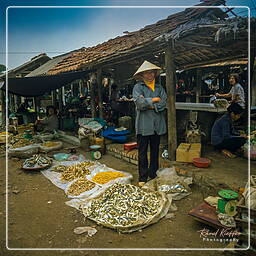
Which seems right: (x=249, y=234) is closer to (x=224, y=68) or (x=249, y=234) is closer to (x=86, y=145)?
(x=86, y=145)

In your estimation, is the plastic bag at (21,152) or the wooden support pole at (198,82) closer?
the plastic bag at (21,152)

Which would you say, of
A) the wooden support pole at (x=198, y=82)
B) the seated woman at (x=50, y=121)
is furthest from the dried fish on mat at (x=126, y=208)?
the wooden support pole at (x=198, y=82)

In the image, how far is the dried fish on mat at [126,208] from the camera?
2.92 metres

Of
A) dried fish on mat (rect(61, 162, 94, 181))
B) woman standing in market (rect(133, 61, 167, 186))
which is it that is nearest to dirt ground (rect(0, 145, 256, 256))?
dried fish on mat (rect(61, 162, 94, 181))

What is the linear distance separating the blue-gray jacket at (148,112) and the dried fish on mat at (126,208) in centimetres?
99

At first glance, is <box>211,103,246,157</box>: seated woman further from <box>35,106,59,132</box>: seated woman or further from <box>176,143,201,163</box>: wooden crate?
<box>35,106,59,132</box>: seated woman

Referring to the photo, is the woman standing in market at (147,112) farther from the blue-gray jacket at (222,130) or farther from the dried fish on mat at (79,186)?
the blue-gray jacket at (222,130)

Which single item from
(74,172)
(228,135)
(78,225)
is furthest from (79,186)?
(228,135)

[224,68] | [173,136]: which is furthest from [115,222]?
[224,68]

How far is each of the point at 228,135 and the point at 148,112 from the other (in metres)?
2.00

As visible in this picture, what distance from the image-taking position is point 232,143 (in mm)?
4875

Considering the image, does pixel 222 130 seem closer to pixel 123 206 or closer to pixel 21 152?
pixel 123 206

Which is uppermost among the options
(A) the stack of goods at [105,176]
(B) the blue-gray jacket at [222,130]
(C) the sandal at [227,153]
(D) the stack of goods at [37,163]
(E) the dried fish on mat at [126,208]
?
(B) the blue-gray jacket at [222,130]

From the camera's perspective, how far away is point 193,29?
13.3 feet
